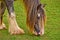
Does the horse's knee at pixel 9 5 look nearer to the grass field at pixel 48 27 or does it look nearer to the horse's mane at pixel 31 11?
the grass field at pixel 48 27

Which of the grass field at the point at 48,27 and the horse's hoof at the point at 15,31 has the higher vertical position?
the horse's hoof at the point at 15,31

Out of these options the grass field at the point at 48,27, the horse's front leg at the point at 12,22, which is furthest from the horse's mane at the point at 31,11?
the horse's front leg at the point at 12,22

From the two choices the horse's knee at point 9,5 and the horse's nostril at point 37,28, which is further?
the horse's knee at point 9,5

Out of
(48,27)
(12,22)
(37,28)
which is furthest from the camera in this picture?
(48,27)

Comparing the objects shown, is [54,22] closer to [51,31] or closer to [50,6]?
[51,31]

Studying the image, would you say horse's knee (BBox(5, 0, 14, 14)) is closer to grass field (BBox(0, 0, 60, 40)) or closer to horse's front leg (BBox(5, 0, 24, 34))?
horse's front leg (BBox(5, 0, 24, 34))

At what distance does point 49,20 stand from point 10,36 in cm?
164

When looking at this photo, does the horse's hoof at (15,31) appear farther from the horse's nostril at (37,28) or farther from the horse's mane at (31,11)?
the horse's nostril at (37,28)

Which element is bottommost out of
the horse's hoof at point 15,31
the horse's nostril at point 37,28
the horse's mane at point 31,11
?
the horse's hoof at point 15,31

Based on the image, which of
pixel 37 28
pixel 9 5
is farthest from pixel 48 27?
pixel 9 5

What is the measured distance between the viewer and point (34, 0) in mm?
5641

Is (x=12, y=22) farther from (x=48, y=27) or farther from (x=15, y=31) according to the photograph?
(x=48, y=27)

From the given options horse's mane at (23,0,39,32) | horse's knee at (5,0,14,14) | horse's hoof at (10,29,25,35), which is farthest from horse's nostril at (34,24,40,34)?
horse's knee at (5,0,14,14)

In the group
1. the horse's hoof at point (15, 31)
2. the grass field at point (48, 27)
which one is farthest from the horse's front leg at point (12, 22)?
the grass field at point (48, 27)
